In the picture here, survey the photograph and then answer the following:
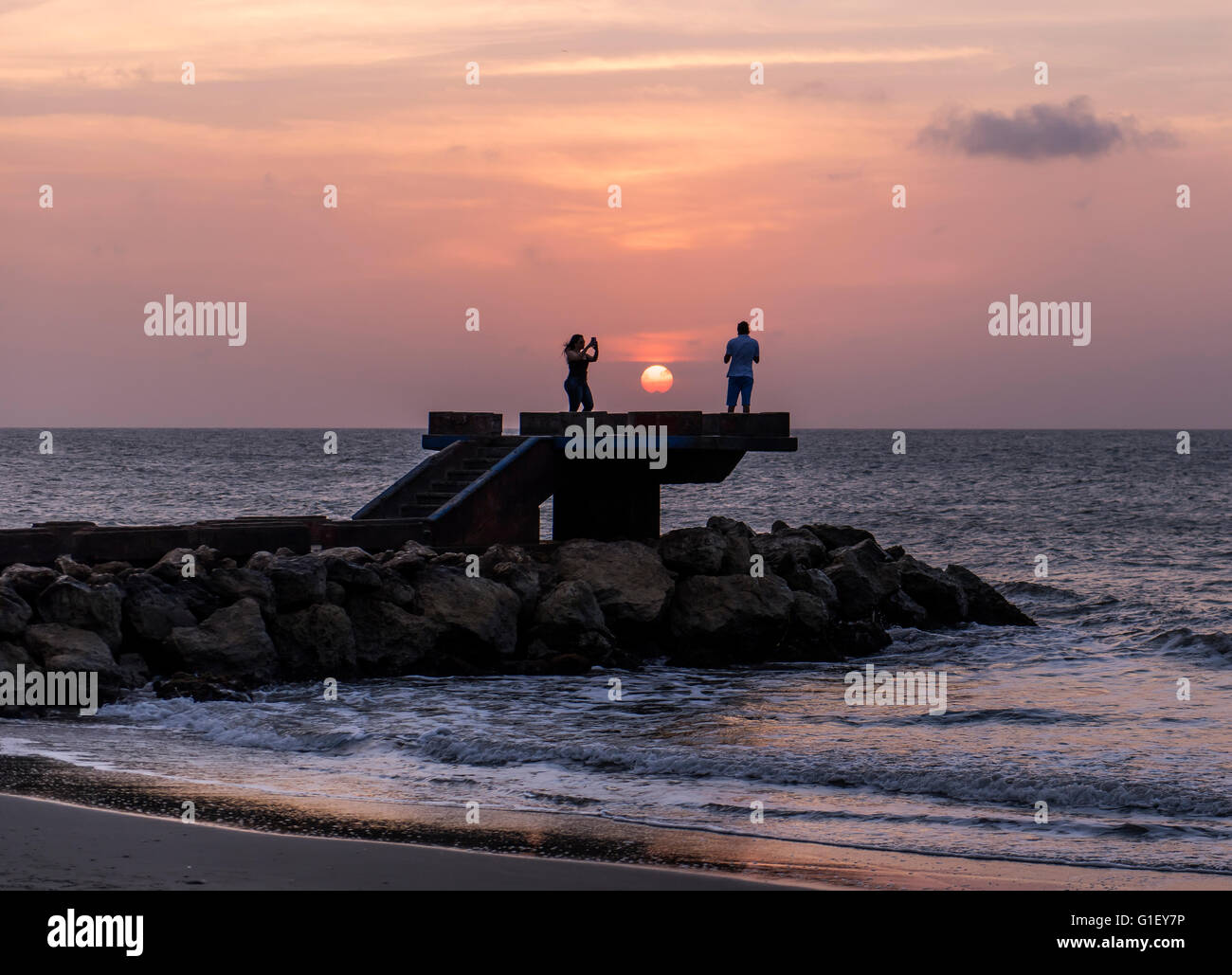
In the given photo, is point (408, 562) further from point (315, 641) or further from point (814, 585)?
point (814, 585)

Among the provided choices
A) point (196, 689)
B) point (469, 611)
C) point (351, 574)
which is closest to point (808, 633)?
point (469, 611)

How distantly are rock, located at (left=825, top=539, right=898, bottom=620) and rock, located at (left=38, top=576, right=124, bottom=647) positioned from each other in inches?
422

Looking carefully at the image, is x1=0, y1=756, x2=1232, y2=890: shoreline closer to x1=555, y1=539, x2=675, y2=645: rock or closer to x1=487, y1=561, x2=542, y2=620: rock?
x1=487, y1=561, x2=542, y2=620: rock

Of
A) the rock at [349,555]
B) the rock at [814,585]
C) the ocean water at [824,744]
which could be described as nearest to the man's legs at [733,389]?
the rock at [814,585]

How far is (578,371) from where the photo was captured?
22.7m

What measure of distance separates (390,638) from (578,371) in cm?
721

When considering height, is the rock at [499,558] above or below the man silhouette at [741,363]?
below

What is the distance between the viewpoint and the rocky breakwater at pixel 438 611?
1497 cm

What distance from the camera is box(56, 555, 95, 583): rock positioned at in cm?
1597

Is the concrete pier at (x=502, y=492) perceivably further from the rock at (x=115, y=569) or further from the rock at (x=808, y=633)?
the rock at (x=808, y=633)

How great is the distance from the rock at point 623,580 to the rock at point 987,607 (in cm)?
653

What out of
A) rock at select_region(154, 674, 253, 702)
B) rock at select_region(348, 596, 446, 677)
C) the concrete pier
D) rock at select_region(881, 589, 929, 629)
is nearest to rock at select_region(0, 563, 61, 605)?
the concrete pier

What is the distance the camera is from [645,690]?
54.0 ft
